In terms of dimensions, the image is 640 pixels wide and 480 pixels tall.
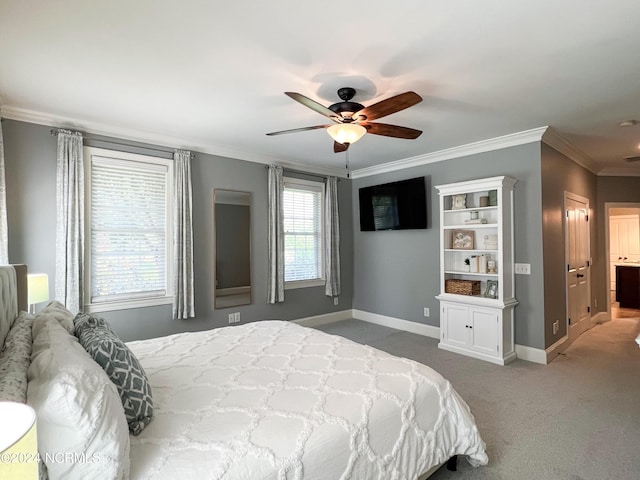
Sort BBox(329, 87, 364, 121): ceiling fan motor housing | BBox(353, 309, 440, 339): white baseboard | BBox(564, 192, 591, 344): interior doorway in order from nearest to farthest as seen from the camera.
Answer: BBox(329, 87, 364, 121): ceiling fan motor housing < BBox(564, 192, 591, 344): interior doorway < BBox(353, 309, 440, 339): white baseboard

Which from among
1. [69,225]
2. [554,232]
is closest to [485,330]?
[554,232]

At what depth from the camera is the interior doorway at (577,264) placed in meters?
4.42

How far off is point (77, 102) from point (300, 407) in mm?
3266

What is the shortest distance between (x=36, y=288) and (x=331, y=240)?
3.89 meters

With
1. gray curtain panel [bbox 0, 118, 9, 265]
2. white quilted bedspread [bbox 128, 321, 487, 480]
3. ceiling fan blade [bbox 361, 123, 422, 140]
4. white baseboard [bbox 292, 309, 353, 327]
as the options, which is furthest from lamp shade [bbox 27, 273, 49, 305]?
white baseboard [bbox 292, 309, 353, 327]

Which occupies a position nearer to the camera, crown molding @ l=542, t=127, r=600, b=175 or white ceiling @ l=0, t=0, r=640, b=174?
white ceiling @ l=0, t=0, r=640, b=174

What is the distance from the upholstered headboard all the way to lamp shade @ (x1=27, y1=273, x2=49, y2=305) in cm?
12

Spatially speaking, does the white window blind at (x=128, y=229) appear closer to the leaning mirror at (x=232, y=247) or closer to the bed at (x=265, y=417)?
the leaning mirror at (x=232, y=247)

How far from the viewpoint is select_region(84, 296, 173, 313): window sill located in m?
3.53

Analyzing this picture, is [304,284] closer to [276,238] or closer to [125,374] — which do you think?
[276,238]

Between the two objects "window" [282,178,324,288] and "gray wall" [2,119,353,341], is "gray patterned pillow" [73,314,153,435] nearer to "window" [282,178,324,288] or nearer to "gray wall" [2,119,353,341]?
"gray wall" [2,119,353,341]

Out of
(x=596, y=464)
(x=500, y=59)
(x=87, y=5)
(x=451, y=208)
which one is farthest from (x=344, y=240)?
(x=87, y=5)

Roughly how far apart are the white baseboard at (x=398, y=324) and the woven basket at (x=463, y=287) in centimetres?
77

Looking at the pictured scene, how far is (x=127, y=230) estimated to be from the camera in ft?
12.4
